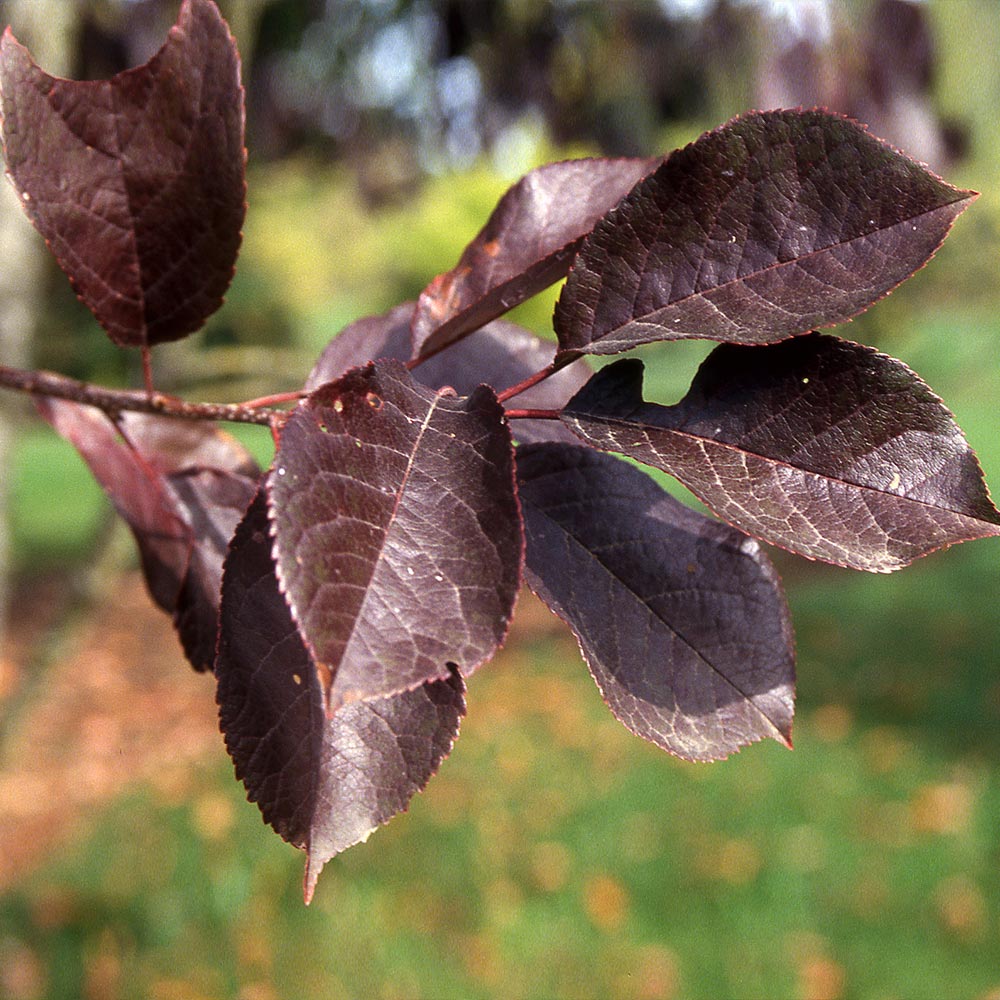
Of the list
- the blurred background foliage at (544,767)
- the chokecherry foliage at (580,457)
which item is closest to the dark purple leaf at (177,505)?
the chokecherry foliage at (580,457)

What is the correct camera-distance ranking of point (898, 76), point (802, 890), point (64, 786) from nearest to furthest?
point (898, 76), point (802, 890), point (64, 786)

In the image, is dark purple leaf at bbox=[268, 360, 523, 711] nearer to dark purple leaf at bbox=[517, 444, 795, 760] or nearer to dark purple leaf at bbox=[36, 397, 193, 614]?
dark purple leaf at bbox=[517, 444, 795, 760]

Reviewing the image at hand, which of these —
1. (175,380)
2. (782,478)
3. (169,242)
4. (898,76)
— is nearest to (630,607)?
(782,478)

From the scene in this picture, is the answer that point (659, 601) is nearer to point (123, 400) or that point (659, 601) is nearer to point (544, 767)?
point (123, 400)

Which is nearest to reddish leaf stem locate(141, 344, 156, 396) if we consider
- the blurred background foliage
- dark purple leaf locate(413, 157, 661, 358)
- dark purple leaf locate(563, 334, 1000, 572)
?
dark purple leaf locate(413, 157, 661, 358)

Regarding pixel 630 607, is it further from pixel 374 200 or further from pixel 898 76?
pixel 374 200

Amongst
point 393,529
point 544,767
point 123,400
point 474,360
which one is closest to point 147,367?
point 123,400

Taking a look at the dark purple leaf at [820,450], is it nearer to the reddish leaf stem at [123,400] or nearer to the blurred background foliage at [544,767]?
the reddish leaf stem at [123,400]
